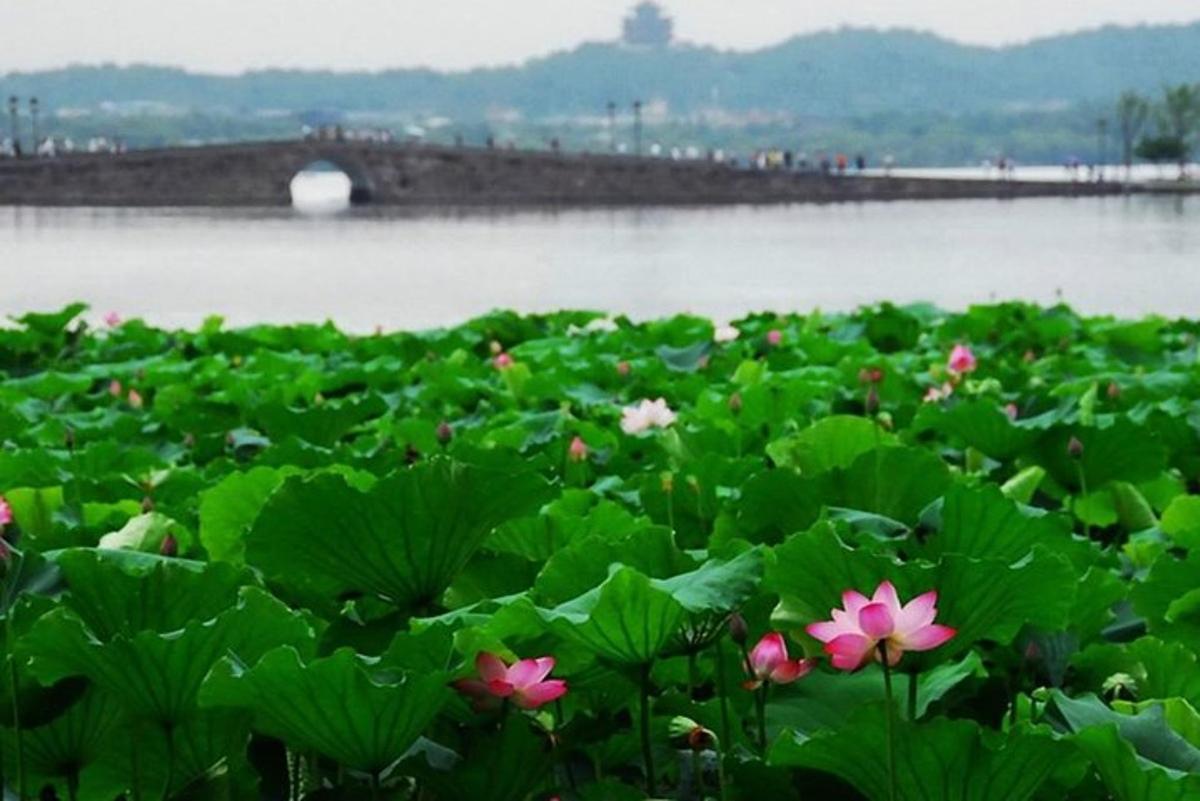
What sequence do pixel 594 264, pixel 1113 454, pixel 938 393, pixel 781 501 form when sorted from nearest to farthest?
1. pixel 781 501
2. pixel 1113 454
3. pixel 938 393
4. pixel 594 264

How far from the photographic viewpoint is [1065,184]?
184ft

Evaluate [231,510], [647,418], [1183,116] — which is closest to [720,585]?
[231,510]

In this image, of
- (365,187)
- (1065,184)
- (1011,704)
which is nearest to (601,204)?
(365,187)

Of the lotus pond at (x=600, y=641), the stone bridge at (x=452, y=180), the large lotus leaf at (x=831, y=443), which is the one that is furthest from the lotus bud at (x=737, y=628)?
the stone bridge at (x=452, y=180)

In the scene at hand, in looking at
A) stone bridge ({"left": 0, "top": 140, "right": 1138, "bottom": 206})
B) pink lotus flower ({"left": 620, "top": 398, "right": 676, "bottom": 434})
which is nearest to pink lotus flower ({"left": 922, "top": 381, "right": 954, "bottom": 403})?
pink lotus flower ({"left": 620, "top": 398, "right": 676, "bottom": 434})

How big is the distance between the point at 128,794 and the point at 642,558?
0.33 meters

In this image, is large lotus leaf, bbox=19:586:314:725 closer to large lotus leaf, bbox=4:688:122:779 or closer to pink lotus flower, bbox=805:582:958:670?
large lotus leaf, bbox=4:688:122:779

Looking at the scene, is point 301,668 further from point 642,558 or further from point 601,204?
point 601,204

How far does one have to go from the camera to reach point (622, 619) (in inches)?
40.7

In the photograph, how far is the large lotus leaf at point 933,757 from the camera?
95cm

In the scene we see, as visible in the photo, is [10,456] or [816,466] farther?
[10,456]

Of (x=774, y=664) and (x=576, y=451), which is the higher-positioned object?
(x=774, y=664)

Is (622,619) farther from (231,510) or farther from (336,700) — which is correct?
(231,510)

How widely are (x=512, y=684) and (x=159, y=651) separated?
18cm
